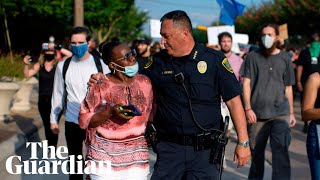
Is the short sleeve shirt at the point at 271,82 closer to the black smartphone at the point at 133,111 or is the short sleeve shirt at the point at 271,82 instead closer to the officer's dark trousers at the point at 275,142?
the officer's dark trousers at the point at 275,142

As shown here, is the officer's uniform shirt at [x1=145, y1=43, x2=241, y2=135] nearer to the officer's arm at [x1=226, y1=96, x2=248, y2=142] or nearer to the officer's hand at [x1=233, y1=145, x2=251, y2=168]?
the officer's arm at [x1=226, y1=96, x2=248, y2=142]

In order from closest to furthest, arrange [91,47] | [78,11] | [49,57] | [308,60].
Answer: [91,47], [49,57], [308,60], [78,11]

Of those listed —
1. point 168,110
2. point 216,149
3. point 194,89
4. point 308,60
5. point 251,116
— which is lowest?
point 251,116

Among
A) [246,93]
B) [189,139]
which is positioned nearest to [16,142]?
[246,93]

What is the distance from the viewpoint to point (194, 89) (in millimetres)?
3867

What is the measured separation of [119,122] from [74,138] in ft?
6.31

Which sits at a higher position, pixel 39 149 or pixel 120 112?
pixel 120 112

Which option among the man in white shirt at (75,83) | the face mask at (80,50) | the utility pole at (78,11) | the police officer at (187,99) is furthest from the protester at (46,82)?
the utility pole at (78,11)

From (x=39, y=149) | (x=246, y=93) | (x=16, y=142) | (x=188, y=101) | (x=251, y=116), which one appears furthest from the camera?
(x=16, y=142)

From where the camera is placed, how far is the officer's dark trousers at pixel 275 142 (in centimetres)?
600

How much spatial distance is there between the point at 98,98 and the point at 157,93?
427 millimetres

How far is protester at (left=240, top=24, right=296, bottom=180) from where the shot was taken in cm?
602

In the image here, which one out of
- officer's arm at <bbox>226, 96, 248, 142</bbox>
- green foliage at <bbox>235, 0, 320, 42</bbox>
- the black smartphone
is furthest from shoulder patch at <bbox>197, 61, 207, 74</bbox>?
green foliage at <bbox>235, 0, 320, 42</bbox>

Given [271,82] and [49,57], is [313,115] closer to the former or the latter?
[271,82]
